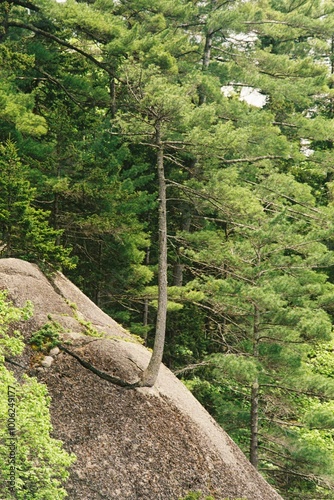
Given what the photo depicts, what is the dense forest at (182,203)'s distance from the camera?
13.4 meters

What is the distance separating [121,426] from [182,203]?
418 inches

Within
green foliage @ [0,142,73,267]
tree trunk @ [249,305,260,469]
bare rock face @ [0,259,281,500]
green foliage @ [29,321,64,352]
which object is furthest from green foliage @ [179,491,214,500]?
green foliage @ [0,142,73,267]

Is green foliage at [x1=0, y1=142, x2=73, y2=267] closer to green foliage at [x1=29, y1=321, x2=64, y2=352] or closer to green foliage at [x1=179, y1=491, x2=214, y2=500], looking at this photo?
green foliage at [x1=29, y1=321, x2=64, y2=352]

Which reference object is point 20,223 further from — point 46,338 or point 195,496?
point 195,496

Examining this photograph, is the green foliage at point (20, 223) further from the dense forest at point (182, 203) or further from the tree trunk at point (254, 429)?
the tree trunk at point (254, 429)

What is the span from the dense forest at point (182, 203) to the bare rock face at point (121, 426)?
157cm

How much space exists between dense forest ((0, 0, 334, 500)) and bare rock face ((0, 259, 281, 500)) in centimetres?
157

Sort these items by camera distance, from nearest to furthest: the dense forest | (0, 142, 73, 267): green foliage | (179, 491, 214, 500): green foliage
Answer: (179, 491, 214, 500): green foliage, (0, 142, 73, 267): green foliage, the dense forest

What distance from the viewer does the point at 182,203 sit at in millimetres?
20281

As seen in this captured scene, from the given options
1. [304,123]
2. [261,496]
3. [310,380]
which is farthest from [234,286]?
[304,123]

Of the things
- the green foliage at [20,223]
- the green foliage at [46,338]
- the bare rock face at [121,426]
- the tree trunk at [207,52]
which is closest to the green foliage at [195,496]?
the bare rock face at [121,426]

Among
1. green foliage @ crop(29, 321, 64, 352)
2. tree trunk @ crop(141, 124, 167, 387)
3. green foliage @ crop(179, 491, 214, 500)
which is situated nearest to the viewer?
green foliage @ crop(179, 491, 214, 500)

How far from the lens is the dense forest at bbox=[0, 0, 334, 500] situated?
13359 millimetres

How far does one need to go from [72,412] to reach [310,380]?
6512 millimetres
